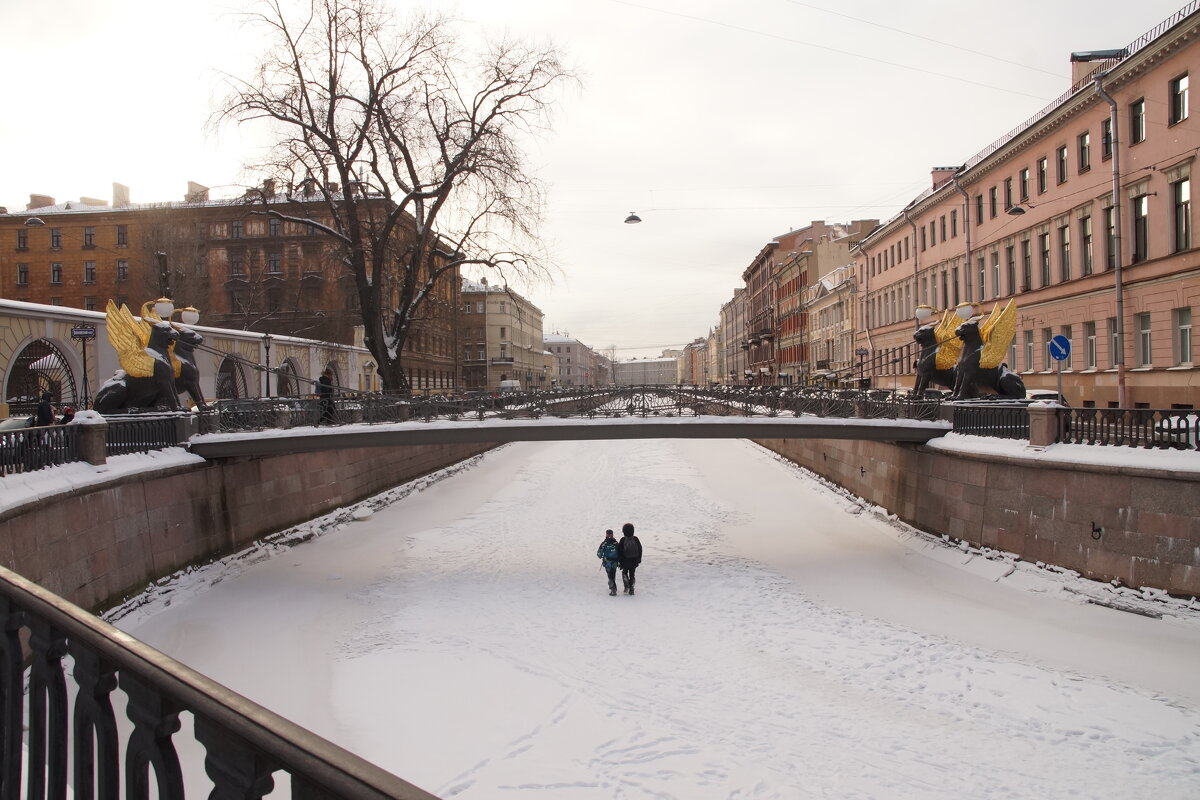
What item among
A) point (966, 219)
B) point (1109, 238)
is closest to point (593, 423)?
point (1109, 238)

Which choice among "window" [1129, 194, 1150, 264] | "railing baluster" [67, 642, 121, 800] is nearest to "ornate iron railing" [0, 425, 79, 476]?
"railing baluster" [67, 642, 121, 800]

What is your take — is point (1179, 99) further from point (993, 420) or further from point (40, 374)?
point (40, 374)

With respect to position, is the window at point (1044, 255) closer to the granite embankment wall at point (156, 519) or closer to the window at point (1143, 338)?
the window at point (1143, 338)

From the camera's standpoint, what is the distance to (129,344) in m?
17.8

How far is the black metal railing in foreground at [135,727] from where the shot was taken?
1.57 metres

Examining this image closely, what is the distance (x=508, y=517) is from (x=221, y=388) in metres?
14.0

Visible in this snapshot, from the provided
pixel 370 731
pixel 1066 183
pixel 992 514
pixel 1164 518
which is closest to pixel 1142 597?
pixel 1164 518

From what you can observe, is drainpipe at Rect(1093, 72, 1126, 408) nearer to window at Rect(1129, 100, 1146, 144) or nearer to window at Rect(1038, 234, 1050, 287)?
window at Rect(1129, 100, 1146, 144)

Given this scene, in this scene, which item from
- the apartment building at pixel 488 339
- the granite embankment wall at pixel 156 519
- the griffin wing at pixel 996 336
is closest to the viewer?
the granite embankment wall at pixel 156 519

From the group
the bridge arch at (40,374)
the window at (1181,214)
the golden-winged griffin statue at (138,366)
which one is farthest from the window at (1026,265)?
the bridge arch at (40,374)

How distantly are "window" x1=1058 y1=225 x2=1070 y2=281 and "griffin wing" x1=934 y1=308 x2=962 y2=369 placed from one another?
9.89 meters

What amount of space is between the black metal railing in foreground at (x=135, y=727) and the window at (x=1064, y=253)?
3101 centimetres

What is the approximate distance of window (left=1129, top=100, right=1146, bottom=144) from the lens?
900 inches

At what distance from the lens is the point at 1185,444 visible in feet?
44.5
